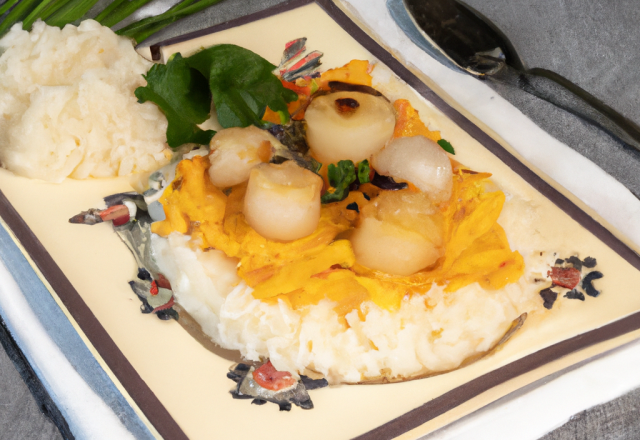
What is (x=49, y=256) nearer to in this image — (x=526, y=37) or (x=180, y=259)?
(x=180, y=259)

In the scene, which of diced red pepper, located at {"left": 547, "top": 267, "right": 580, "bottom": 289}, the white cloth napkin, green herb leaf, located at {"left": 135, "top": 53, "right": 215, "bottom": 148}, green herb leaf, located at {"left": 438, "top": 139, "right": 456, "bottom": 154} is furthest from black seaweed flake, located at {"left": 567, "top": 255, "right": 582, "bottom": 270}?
green herb leaf, located at {"left": 135, "top": 53, "right": 215, "bottom": 148}

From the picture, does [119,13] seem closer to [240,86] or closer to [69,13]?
[69,13]

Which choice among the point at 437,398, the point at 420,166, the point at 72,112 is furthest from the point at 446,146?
the point at 72,112

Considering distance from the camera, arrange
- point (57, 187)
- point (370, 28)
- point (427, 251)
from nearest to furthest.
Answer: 1. point (427, 251)
2. point (57, 187)
3. point (370, 28)

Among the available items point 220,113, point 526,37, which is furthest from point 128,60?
point 526,37

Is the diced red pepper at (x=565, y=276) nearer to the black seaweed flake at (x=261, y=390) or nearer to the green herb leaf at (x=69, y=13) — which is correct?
→ the black seaweed flake at (x=261, y=390)

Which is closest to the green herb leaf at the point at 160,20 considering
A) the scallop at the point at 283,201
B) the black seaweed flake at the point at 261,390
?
the scallop at the point at 283,201
